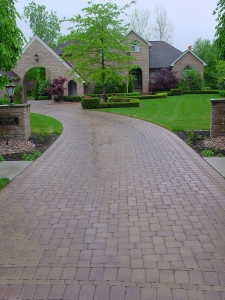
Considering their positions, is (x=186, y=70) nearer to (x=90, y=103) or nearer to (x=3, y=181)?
(x=90, y=103)

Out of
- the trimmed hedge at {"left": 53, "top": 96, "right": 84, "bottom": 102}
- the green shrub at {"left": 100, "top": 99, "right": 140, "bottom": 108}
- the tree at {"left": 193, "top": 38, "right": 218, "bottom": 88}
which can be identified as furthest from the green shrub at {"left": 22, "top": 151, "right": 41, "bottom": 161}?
the tree at {"left": 193, "top": 38, "right": 218, "bottom": 88}

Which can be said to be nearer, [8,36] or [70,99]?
[8,36]

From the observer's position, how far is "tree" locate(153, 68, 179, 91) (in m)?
37.3

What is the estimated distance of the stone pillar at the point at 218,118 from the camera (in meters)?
10.4

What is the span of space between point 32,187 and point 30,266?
2.83 meters

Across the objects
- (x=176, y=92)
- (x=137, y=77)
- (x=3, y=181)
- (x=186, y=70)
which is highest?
(x=186, y=70)

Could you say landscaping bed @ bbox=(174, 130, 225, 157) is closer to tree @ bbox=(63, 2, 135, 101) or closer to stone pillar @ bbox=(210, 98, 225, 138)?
stone pillar @ bbox=(210, 98, 225, 138)

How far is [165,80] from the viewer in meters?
37.2

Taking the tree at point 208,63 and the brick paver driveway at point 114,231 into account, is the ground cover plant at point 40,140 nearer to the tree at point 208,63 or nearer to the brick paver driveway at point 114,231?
the brick paver driveway at point 114,231

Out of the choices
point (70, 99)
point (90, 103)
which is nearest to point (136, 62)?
point (70, 99)

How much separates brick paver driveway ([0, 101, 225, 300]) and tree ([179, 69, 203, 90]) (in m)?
31.8

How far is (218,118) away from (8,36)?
Result: 704cm

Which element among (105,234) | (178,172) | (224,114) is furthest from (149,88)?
(105,234)

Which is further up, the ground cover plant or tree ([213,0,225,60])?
tree ([213,0,225,60])
